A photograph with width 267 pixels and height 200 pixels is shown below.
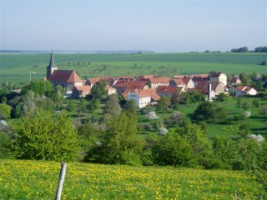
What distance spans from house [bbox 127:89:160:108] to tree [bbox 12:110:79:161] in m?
61.8

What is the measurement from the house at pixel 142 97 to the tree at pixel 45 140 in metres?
61.8

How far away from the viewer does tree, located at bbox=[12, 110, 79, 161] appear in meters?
Answer: 23.5

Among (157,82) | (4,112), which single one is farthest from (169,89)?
(4,112)

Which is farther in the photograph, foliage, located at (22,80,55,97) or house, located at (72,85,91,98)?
house, located at (72,85,91,98)

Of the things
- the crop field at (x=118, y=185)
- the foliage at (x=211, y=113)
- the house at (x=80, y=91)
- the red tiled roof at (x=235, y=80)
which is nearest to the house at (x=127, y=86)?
the house at (x=80, y=91)

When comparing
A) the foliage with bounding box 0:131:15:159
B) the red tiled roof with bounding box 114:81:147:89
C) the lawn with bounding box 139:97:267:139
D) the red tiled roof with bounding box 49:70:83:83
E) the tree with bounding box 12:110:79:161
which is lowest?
the lawn with bounding box 139:97:267:139

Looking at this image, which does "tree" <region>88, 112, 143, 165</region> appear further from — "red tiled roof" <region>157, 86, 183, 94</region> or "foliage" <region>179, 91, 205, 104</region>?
"red tiled roof" <region>157, 86, 183, 94</region>

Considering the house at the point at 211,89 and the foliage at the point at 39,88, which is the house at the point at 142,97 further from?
the foliage at the point at 39,88

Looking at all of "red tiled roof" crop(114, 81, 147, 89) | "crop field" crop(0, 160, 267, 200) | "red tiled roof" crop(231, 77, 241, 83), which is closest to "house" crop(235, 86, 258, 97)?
"red tiled roof" crop(114, 81, 147, 89)

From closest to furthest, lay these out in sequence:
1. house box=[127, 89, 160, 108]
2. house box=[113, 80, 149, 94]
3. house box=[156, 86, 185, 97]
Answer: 1. house box=[127, 89, 160, 108]
2. house box=[156, 86, 185, 97]
3. house box=[113, 80, 149, 94]

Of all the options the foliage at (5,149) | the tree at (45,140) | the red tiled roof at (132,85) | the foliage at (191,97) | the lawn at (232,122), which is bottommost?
the lawn at (232,122)

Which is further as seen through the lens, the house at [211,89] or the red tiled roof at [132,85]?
the red tiled roof at [132,85]

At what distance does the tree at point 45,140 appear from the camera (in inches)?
926

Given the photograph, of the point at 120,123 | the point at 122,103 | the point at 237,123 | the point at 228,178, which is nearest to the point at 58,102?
the point at 122,103
